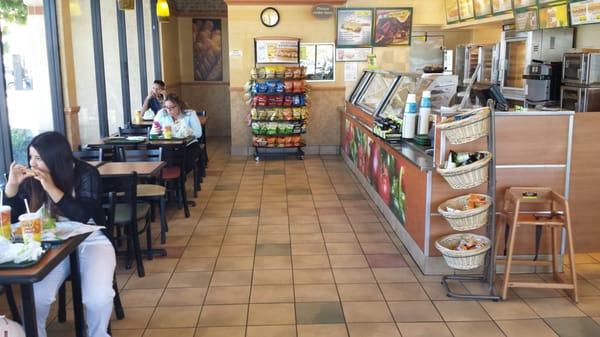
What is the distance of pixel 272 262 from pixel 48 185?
219 centimetres

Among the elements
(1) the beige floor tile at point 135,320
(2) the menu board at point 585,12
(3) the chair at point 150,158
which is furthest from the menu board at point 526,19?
(1) the beige floor tile at point 135,320

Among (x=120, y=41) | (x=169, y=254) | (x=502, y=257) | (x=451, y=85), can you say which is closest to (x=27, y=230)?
(x=169, y=254)

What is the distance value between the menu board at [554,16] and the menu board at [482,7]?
4.91 ft

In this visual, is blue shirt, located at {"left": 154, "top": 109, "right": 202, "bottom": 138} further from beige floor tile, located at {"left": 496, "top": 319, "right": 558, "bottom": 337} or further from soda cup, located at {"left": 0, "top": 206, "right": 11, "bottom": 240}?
beige floor tile, located at {"left": 496, "top": 319, "right": 558, "bottom": 337}

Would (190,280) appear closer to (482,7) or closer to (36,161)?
(36,161)

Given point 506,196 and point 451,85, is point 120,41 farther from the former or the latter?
point 506,196

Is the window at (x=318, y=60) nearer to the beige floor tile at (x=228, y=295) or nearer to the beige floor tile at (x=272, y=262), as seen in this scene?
the beige floor tile at (x=272, y=262)

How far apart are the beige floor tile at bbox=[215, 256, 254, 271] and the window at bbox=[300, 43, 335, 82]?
5811 millimetres

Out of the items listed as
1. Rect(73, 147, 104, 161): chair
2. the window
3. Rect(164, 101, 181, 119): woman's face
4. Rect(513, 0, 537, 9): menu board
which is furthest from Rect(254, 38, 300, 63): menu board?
Rect(73, 147, 104, 161): chair

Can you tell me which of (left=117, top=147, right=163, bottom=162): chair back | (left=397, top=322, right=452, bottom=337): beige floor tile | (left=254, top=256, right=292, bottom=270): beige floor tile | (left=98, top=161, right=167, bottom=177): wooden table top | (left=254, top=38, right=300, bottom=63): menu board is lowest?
(left=397, top=322, right=452, bottom=337): beige floor tile

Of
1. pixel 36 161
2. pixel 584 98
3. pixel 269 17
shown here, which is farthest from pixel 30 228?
pixel 269 17

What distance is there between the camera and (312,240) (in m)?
5.43

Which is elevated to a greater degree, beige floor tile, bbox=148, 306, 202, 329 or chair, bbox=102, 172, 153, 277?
chair, bbox=102, 172, 153, 277

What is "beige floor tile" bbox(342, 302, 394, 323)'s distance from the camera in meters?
3.75
